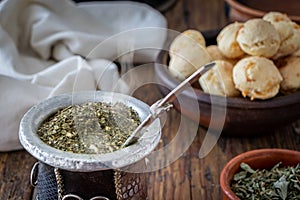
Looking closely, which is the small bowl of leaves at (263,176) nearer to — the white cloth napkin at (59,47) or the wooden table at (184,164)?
the wooden table at (184,164)

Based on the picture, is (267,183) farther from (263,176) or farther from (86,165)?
(86,165)

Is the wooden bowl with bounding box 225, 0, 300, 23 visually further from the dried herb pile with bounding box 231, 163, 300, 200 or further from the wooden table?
the dried herb pile with bounding box 231, 163, 300, 200

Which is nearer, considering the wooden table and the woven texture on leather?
the woven texture on leather

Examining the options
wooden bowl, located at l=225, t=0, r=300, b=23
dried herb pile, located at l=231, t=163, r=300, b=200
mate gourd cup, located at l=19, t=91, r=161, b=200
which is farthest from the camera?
wooden bowl, located at l=225, t=0, r=300, b=23

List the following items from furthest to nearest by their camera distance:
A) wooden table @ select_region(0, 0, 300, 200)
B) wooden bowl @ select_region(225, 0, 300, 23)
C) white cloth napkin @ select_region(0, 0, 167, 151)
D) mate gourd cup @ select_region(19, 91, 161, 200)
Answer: wooden bowl @ select_region(225, 0, 300, 23), white cloth napkin @ select_region(0, 0, 167, 151), wooden table @ select_region(0, 0, 300, 200), mate gourd cup @ select_region(19, 91, 161, 200)

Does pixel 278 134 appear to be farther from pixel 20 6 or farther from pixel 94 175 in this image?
pixel 20 6

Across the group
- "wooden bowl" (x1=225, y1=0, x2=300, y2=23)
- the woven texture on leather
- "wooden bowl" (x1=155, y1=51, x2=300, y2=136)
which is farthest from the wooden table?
"wooden bowl" (x1=225, y1=0, x2=300, y2=23)
